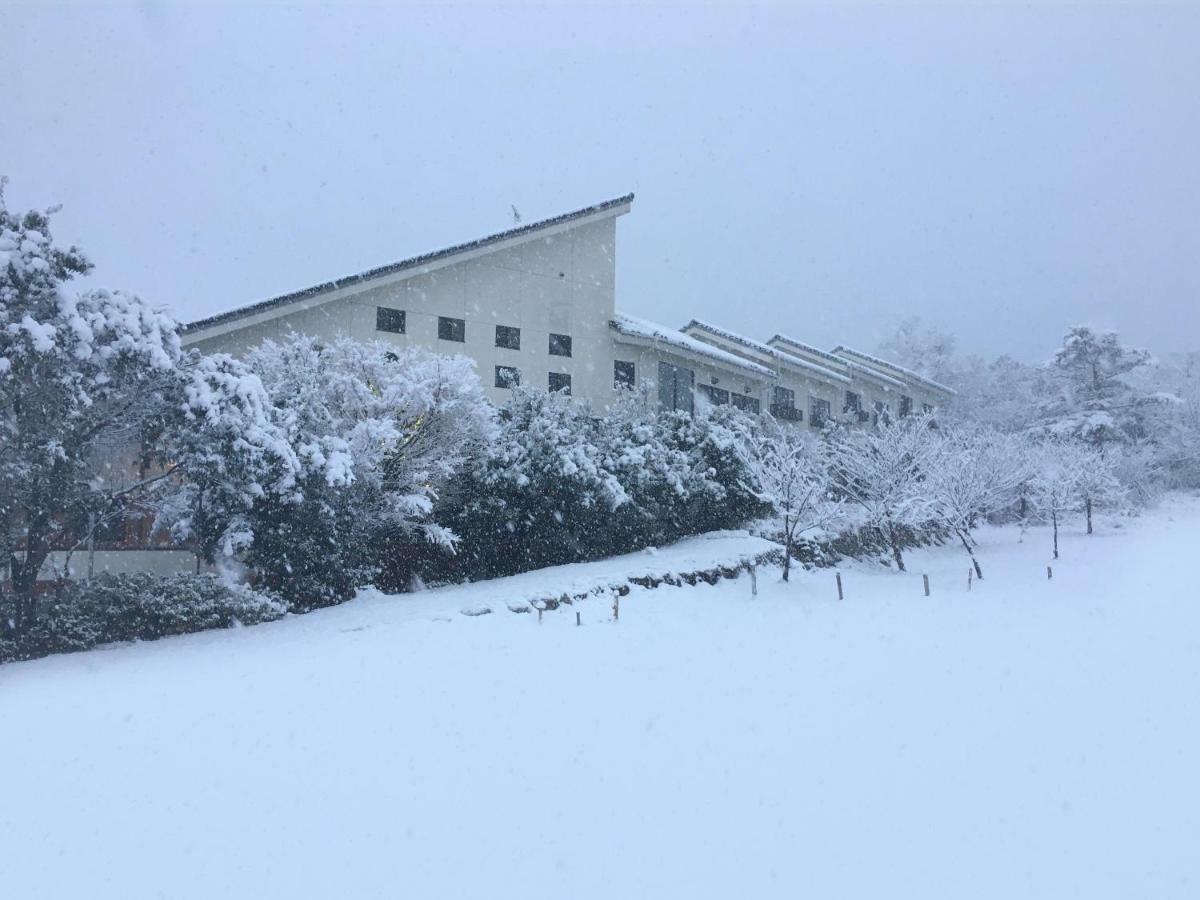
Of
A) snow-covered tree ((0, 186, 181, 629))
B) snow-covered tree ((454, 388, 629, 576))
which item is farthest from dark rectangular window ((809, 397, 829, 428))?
snow-covered tree ((0, 186, 181, 629))

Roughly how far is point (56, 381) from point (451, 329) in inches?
480

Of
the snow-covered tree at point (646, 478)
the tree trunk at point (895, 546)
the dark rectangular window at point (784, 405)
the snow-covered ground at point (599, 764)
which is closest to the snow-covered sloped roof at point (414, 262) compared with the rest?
the snow-covered tree at point (646, 478)

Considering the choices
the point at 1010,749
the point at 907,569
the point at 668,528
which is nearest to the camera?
the point at 1010,749

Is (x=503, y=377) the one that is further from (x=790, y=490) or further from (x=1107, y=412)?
(x=1107, y=412)

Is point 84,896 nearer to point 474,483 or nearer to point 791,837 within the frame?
point 791,837

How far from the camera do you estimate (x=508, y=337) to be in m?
23.7

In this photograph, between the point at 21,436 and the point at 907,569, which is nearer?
the point at 21,436

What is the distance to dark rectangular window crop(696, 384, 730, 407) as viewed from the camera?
2875 centimetres

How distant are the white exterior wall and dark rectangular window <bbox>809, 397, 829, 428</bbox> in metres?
13.1

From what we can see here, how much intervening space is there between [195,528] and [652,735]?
9.85 metres

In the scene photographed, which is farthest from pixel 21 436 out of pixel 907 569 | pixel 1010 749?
pixel 907 569

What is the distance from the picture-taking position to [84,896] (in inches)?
194

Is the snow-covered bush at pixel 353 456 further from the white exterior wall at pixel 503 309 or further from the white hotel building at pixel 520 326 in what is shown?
the white hotel building at pixel 520 326

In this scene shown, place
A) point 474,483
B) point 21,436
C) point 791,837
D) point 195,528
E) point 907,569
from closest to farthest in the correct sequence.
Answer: point 791,837 → point 21,436 → point 195,528 → point 474,483 → point 907,569
